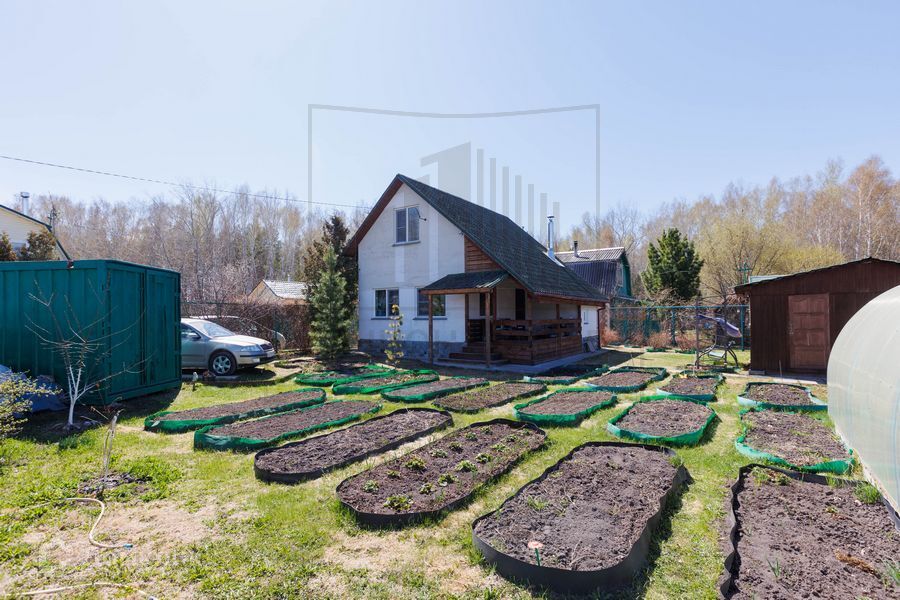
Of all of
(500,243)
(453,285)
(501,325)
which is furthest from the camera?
(500,243)

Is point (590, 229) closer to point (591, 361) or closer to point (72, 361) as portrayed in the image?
point (591, 361)

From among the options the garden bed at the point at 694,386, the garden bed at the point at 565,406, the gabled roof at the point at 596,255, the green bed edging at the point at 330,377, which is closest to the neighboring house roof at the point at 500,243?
the garden bed at the point at 694,386

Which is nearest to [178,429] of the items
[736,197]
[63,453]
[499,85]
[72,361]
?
[63,453]

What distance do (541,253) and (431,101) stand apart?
905 centimetres

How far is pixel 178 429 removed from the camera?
634cm

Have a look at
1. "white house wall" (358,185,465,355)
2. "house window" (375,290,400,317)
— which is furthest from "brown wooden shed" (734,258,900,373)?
"house window" (375,290,400,317)

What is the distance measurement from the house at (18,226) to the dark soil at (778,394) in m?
22.1

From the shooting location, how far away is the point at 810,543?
122 inches

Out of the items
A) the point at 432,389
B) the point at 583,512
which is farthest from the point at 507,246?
the point at 583,512

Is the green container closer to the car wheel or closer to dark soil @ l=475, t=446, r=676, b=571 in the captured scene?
the car wheel

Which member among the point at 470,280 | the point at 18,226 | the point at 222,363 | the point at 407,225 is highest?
the point at 18,226

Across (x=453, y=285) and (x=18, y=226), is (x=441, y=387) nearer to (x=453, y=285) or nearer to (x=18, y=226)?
(x=453, y=285)

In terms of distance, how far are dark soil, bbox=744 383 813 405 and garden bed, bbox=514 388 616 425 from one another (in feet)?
8.83

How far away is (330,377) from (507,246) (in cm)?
869
